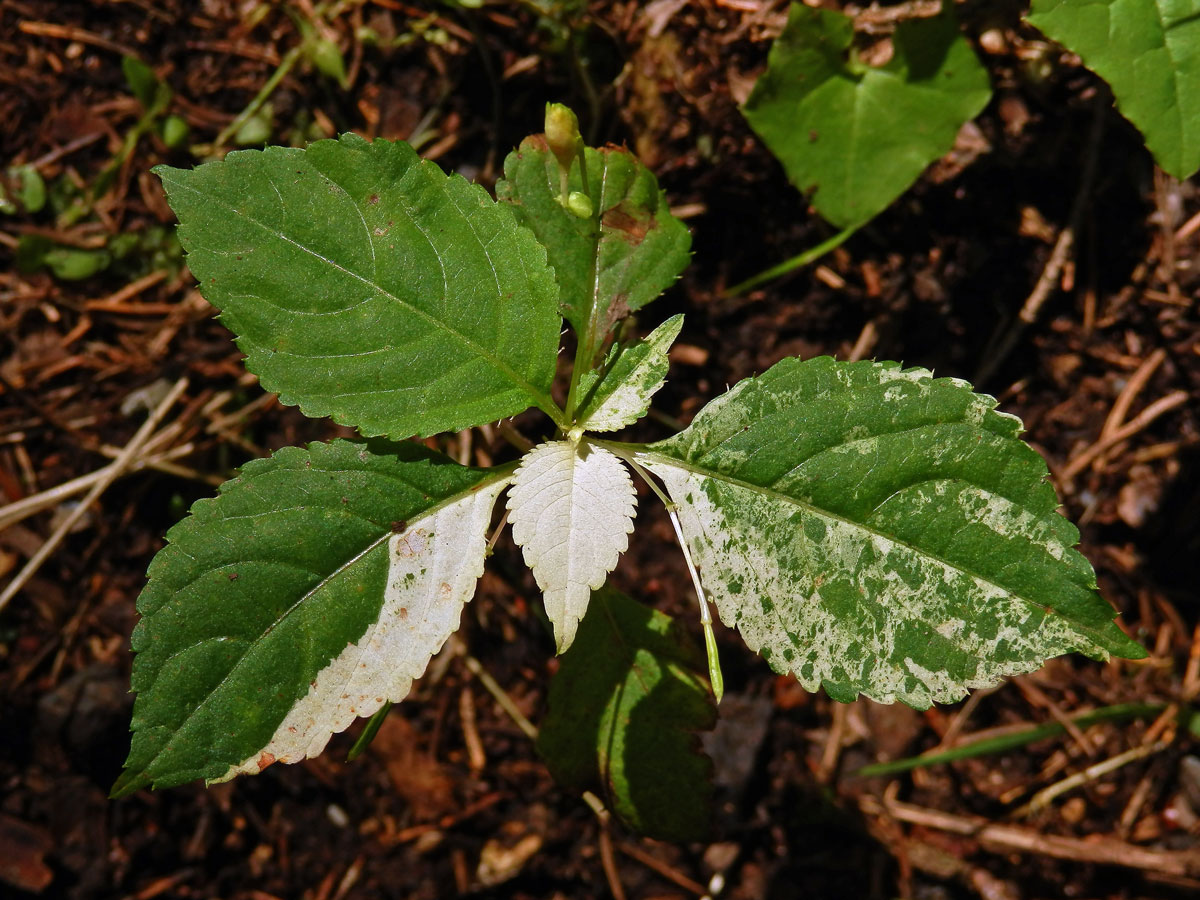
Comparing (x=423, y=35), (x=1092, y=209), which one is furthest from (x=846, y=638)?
(x=423, y=35)

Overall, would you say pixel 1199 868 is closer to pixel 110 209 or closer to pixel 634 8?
pixel 634 8

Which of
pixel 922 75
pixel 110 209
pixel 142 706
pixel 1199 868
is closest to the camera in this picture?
pixel 142 706

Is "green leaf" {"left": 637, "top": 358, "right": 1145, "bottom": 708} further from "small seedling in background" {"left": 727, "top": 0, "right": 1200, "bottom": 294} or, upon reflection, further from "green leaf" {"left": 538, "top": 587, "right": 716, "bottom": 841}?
"small seedling in background" {"left": 727, "top": 0, "right": 1200, "bottom": 294}

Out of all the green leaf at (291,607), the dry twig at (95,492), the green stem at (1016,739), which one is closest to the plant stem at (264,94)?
the dry twig at (95,492)

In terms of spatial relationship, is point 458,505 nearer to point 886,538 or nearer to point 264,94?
point 886,538

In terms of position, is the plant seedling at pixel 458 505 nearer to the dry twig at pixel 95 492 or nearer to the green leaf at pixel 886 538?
the green leaf at pixel 886 538
